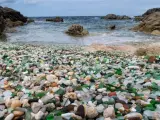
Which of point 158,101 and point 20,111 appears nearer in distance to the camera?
point 20,111

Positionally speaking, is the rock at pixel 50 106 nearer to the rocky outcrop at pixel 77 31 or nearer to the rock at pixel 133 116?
the rock at pixel 133 116

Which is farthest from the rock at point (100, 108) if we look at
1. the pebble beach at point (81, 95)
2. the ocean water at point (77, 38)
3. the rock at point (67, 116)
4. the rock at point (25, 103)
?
the ocean water at point (77, 38)

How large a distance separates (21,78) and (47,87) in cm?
100

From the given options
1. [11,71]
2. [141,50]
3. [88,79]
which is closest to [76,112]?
[88,79]

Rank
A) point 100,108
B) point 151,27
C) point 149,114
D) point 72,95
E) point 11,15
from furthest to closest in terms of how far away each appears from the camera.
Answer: point 11,15
point 151,27
point 72,95
point 100,108
point 149,114

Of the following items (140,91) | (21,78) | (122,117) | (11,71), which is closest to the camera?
(122,117)

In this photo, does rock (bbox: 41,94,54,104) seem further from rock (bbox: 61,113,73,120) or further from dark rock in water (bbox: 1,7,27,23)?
dark rock in water (bbox: 1,7,27,23)

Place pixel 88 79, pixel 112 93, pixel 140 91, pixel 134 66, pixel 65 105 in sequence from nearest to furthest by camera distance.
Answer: pixel 65 105 → pixel 112 93 → pixel 140 91 → pixel 88 79 → pixel 134 66

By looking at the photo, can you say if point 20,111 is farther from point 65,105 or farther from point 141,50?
point 141,50

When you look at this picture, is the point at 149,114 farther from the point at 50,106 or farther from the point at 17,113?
the point at 17,113

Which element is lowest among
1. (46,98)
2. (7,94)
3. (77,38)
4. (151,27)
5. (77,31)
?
(77,38)

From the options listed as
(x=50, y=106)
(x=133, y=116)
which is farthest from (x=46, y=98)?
(x=133, y=116)

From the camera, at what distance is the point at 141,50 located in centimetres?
980

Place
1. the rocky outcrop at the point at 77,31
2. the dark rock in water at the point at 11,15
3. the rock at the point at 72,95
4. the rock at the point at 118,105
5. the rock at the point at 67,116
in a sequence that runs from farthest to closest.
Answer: the dark rock in water at the point at 11,15
the rocky outcrop at the point at 77,31
the rock at the point at 72,95
the rock at the point at 118,105
the rock at the point at 67,116
